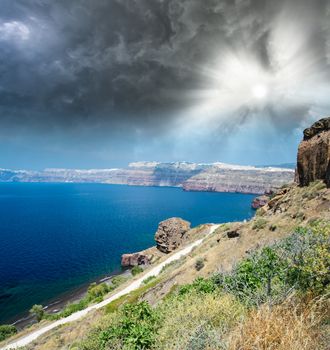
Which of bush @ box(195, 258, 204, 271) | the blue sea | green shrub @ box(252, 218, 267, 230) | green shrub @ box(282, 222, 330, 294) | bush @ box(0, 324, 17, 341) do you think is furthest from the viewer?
the blue sea

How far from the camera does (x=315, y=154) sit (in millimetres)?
42469

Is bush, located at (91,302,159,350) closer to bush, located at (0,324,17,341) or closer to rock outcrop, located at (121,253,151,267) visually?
bush, located at (0,324,17,341)

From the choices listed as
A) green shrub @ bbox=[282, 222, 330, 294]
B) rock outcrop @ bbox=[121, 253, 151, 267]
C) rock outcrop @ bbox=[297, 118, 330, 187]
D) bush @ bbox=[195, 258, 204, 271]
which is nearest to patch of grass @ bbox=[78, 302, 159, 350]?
green shrub @ bbox=[282, 222, 330, 294]

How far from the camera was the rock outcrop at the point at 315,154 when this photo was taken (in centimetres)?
3988

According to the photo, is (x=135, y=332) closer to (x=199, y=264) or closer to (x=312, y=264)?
(x=312, y=264)

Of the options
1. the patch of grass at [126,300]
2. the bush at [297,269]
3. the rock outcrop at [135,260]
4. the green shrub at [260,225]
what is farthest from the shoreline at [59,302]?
the bush at [297,269]

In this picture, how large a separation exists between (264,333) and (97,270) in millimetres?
89806

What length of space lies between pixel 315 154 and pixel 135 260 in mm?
66856

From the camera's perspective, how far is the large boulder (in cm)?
9218

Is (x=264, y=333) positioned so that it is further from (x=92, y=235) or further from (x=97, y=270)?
(x=92, y=235)

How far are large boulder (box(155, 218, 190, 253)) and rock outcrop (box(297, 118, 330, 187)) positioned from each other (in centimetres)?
5348

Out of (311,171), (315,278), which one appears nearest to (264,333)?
(315,278)

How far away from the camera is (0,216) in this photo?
187m

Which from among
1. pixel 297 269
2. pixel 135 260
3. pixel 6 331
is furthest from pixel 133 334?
pixel 135 260
